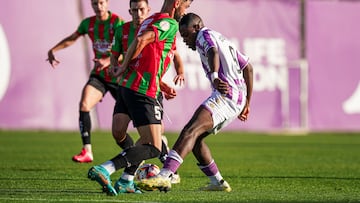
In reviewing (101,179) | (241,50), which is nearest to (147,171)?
(101,179)

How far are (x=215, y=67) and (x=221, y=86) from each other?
185 millimetres

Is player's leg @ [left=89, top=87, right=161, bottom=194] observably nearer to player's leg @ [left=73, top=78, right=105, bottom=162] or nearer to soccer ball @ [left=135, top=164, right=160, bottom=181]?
soccer ball @ [left=135, top=164, right=160, bottom=181]

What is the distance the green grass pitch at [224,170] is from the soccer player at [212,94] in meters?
0.34

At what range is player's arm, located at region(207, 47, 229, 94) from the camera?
868 cm

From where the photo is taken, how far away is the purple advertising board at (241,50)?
828 inches

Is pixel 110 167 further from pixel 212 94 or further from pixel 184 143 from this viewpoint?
pixel 212 94

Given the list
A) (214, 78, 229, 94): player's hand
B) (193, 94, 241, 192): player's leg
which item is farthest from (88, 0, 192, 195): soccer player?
(214, 78, 229, 94): player's hand


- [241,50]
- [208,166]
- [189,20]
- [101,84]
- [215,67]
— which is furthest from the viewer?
[241,50]

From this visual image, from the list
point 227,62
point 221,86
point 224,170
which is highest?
point 227,62

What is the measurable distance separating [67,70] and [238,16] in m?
4.86

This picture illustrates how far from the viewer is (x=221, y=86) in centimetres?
874

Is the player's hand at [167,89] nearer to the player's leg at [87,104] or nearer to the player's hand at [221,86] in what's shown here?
the player's hand at [221,86]

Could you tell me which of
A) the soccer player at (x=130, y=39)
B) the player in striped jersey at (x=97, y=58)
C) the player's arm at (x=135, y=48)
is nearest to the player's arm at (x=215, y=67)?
the player's arm at (x=135, y=48)

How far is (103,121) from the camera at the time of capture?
2178cm
